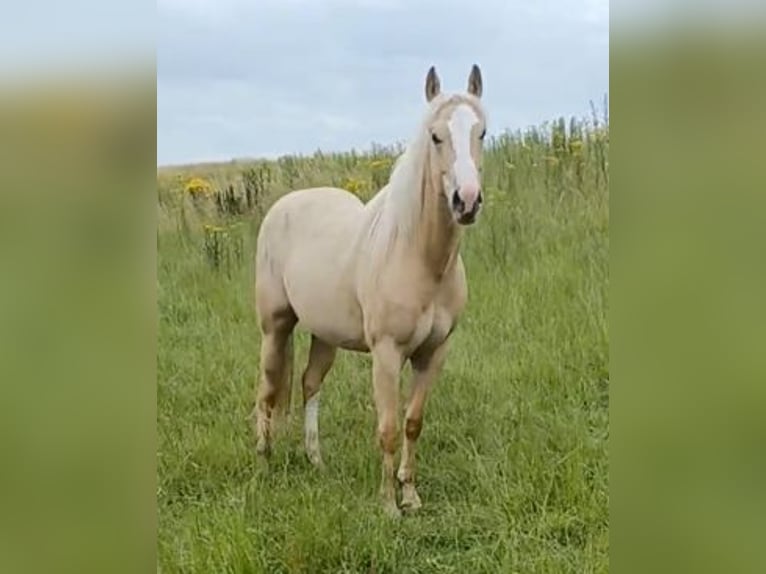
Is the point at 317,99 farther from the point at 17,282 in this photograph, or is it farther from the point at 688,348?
the point at 688,348

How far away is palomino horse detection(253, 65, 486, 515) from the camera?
1221 mm

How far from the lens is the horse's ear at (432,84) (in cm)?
121

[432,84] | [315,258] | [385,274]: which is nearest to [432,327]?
[385,274]

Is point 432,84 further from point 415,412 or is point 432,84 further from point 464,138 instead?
point 415,412

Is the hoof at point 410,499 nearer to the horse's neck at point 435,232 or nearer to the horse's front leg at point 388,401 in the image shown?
the horse's front leg at point 388,401

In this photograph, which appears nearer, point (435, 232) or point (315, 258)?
point (435, 232)

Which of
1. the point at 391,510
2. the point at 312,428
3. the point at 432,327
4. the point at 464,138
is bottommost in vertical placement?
the point at 391,510

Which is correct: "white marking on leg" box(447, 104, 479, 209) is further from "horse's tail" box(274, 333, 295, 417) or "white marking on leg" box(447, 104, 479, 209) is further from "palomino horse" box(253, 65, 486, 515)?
"horse's tail" box(274, 333, 295, 417)

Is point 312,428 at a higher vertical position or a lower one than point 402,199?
lower

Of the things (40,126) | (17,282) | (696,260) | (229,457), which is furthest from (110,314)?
(696,260)

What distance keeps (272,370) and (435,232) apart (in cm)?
30

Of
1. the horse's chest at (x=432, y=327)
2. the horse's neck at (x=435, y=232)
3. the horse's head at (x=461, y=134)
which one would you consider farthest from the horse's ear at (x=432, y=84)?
the horse's chest at (x=432, y=327)

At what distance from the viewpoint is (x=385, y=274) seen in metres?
1.31

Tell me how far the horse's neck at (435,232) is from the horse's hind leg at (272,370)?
22 centimetres
